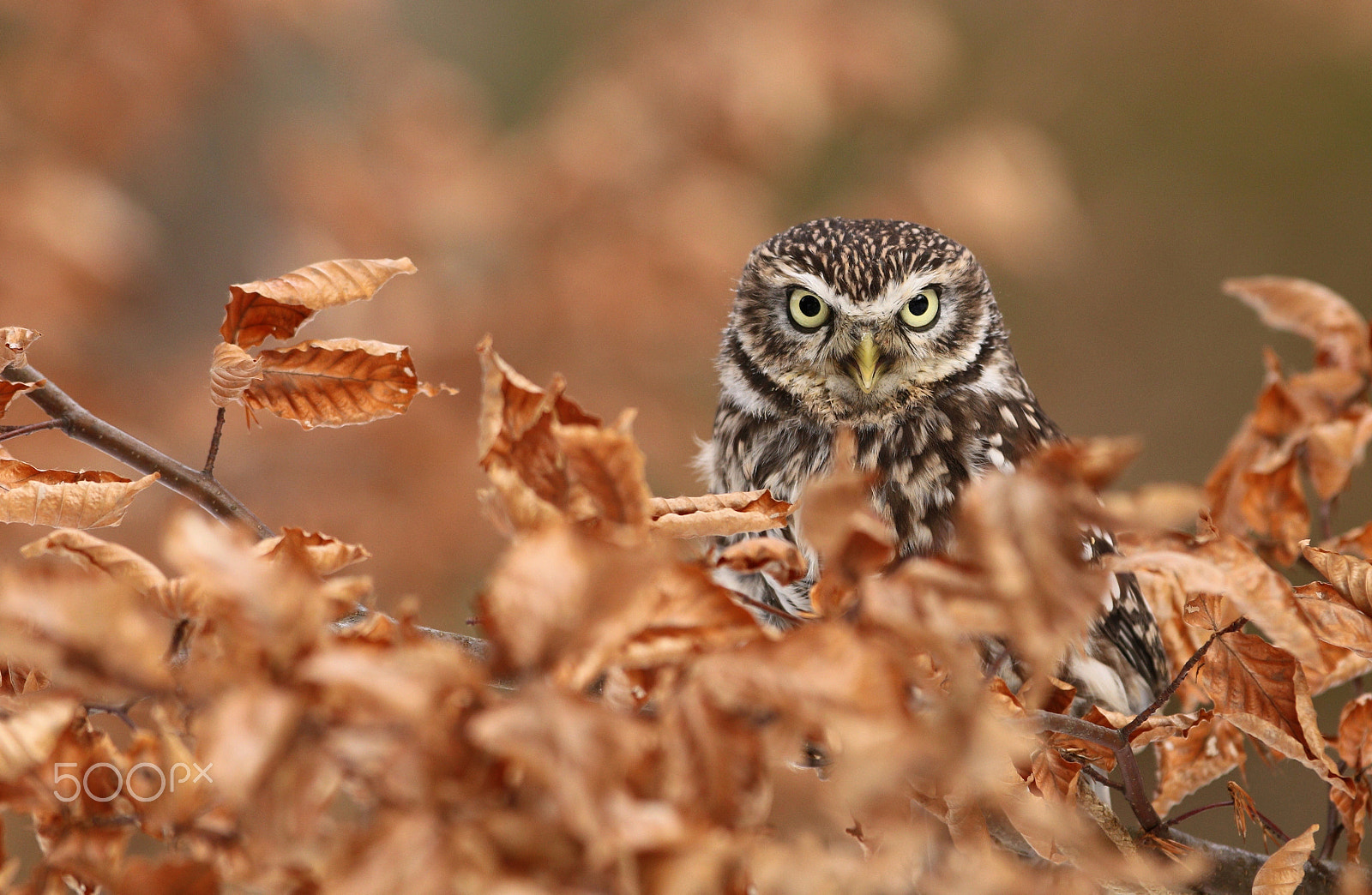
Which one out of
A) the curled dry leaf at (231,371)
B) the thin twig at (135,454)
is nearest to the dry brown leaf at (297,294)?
the curled dry leaf at (231,371)

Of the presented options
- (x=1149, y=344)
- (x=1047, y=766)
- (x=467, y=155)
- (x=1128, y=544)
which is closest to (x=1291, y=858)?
(x=1047, y=766)

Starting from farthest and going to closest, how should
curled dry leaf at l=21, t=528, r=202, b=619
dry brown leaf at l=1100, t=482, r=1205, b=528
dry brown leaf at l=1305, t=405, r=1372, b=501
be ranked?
dry brown leaf at l=1305, t=405, r=1372, b=501
curled dry leaf at l=21, t=528, r=202, b=619
dry brown leaf at l=1100, t=482, r=1205, b=528

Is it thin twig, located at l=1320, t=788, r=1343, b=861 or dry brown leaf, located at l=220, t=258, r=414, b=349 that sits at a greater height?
Answer: dry brown leaf, located at l=220, t=258, r=414, b=349

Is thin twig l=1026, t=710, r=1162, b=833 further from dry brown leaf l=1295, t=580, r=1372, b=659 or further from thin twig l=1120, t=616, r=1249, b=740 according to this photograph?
dry brown leaf l=1295, t=580, r=1372, b=659

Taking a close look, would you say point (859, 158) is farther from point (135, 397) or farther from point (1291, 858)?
point (1291, 858)

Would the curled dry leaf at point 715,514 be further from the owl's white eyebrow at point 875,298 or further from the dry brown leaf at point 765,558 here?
the owl's white eyebrow at point 875,298

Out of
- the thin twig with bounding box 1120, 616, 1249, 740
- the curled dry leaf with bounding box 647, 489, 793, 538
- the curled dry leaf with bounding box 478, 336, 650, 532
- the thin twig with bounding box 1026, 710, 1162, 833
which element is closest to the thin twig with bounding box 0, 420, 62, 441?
the curled dry leaf with bounding box 478, 336, 650, 532

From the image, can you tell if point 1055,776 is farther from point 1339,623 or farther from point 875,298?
point 875,298

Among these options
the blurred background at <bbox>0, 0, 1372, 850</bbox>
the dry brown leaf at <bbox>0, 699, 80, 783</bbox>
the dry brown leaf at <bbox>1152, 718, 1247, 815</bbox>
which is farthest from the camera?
the blurred background at <bbox>0, 0, 1372, 850</bbox>
